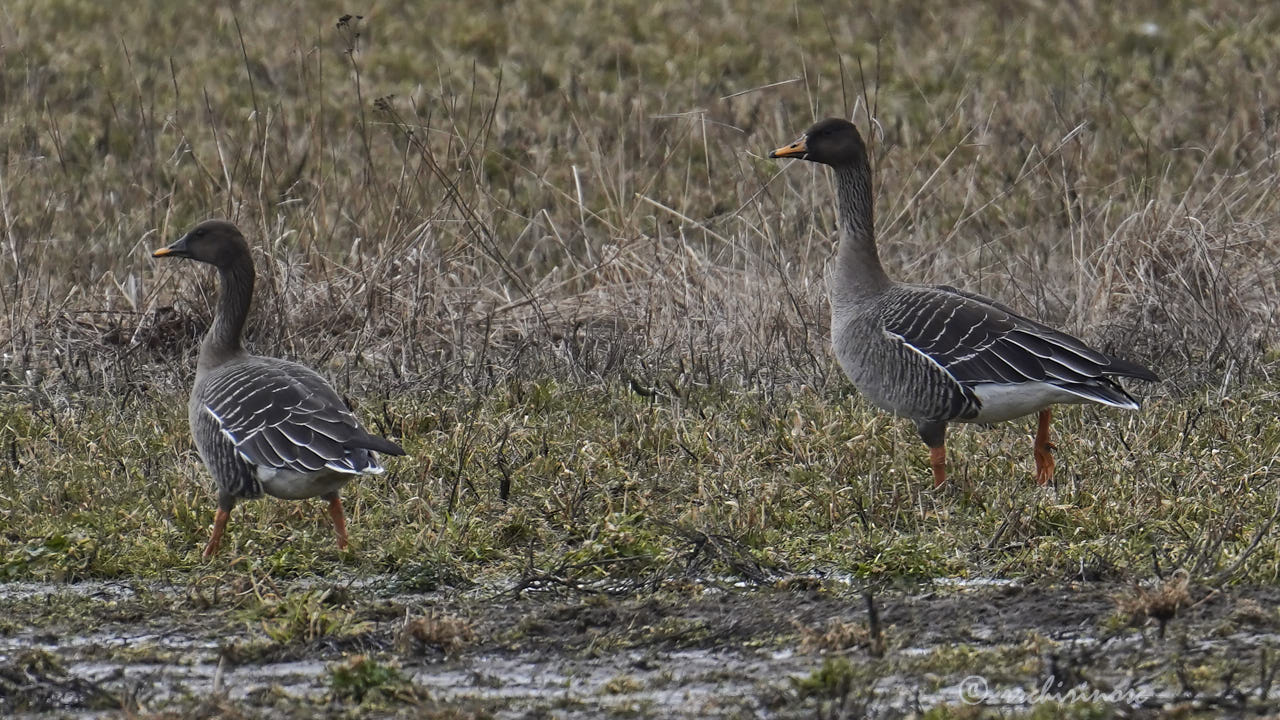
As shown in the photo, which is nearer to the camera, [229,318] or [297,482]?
[297,482]

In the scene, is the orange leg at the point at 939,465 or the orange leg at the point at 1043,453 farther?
the orange leg at the point at 939,465

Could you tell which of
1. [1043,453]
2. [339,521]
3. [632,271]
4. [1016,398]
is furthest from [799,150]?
[339,521]

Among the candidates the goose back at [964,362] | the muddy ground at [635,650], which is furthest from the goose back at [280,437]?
the goose back at [964,362]

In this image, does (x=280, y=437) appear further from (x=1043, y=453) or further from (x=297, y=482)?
(x=1043, y=453)

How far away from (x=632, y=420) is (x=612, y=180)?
370 centimetres

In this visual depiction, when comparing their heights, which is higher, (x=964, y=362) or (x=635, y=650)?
(x=964, y=362)

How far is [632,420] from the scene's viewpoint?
333 inches

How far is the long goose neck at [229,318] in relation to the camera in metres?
7.89

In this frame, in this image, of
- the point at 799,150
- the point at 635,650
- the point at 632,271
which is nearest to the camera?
the point at 635,650

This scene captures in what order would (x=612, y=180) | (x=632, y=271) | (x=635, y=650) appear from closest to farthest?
1. (x=635, y=650)
2. (x=632, y=271)
3. (x=612, y=180)

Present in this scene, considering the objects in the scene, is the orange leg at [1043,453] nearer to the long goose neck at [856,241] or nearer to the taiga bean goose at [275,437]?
the long goose neck at [856,241]

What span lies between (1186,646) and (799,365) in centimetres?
469

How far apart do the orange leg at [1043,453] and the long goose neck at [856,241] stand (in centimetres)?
110

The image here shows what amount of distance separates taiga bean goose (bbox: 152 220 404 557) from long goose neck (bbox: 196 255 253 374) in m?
0.16
